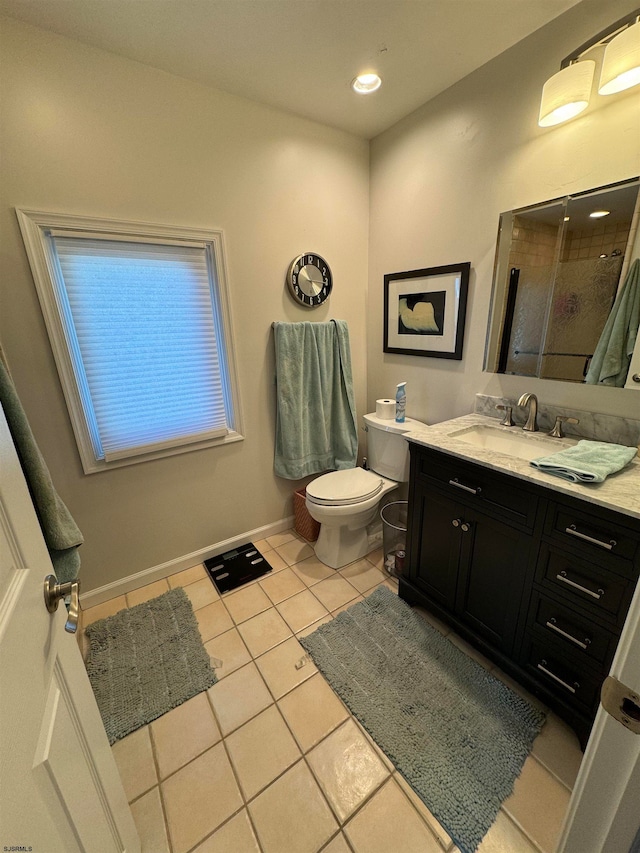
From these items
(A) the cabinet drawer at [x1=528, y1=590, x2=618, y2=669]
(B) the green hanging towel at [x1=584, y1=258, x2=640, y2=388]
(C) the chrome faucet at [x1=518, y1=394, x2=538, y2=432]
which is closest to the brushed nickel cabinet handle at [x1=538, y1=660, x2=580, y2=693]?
(A) the cabinet drawer at [x1=528, y1=590, x2=618, y2=669]

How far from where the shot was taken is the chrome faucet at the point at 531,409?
1.60 metres

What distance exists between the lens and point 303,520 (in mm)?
2404

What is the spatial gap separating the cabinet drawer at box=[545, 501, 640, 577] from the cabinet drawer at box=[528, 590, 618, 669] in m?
0.23

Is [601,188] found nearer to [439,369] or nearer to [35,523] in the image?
[439,369]

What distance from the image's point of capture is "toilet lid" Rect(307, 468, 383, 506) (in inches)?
77.7

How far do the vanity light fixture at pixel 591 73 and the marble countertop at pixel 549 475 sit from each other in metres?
1.27

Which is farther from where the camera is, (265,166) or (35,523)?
(265,166)

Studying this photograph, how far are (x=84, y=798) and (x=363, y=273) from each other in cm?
262

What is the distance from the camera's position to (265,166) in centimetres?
191

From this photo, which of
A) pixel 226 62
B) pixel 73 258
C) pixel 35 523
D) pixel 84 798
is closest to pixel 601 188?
pixel 226 62

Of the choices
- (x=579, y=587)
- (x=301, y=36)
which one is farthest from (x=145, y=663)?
(x=301, y=36)

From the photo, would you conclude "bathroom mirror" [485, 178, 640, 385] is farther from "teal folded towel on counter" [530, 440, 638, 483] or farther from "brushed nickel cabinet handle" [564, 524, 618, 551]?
"brushed nickel cabinet handle" [564, 524, 618, 551]

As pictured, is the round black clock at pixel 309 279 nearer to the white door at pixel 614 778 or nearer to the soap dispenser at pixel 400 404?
Answer: the soap dispenser at pixel 400 404

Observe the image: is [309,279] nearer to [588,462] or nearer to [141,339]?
[141,339]
